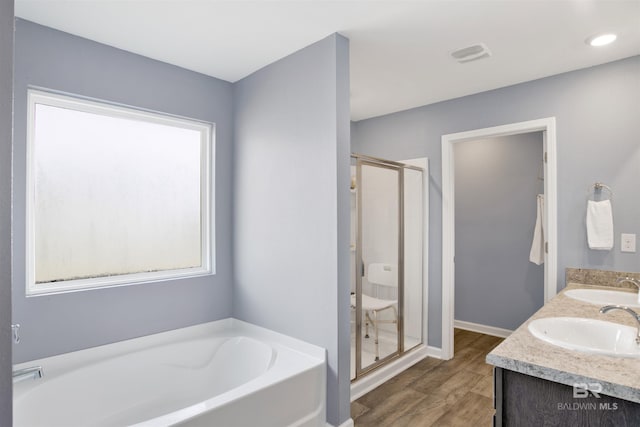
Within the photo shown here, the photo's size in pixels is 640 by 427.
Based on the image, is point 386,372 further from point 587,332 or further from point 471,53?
point 471,53

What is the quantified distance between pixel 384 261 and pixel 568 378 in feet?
6.68

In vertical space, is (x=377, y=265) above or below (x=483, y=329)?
above

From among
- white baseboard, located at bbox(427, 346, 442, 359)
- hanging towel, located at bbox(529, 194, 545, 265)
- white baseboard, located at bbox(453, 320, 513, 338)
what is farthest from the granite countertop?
white baseboard, located at bbox(453, 320, 513, 338)

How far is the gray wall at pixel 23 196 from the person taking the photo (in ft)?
6.81

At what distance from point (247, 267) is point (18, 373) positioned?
155 centimetres

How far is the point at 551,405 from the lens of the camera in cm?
127

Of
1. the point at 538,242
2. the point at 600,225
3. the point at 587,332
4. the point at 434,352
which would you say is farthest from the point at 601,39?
the point at 434,352

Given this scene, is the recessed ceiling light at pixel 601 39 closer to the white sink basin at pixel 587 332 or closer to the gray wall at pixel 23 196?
the white sink basin at pixel 587 332

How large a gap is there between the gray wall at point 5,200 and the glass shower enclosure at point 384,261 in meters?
2.33

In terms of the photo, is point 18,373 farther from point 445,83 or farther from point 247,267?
point 445,83

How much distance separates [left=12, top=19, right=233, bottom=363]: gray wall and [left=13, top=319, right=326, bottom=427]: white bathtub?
116 millimetres

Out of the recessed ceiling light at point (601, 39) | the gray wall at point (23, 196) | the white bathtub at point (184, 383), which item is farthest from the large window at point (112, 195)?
the recessed ceiling light at point (601, 39)

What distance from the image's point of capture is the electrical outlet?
2.46 metres

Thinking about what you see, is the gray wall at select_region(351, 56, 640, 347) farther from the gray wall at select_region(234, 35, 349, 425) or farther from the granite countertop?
the gray wall at select_region(234, 35, 349, 425)
